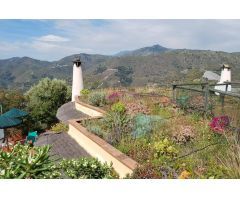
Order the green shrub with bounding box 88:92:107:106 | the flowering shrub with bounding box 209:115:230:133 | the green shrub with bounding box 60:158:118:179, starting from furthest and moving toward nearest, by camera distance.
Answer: the green shrub with bounding box 88:92:107:106, the flowering shrub with bounding box 209:115:230:133, the green shrub with bounding box 60:158:118:179

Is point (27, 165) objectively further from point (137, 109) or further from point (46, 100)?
point (46, 100)

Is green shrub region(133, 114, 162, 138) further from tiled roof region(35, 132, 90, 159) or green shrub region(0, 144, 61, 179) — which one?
green shrub region(0, 144, 61, 179)

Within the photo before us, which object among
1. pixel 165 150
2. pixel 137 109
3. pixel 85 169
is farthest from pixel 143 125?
pixel 137 109

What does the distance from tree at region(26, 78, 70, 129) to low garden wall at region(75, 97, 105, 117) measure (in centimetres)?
1808

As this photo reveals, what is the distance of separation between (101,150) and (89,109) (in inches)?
250

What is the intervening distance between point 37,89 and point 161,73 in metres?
107

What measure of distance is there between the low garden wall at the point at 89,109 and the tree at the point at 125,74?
395ft

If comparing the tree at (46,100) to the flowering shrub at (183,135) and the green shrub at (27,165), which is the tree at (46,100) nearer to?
the flowering shrub at (183,135)

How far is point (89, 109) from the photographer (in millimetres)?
14391

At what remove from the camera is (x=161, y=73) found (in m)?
138

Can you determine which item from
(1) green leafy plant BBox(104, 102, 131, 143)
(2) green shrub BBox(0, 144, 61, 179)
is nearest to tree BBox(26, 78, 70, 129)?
(1) green leafy plant BBox(104, 102, 131, 143)

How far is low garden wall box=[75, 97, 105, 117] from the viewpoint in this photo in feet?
42.1
